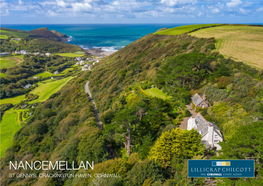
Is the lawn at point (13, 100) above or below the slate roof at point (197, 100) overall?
below

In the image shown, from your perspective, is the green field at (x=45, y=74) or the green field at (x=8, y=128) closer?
the green field at (x=8, y=128)

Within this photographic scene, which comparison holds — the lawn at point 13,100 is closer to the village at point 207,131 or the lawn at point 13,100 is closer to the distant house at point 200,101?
the distant house at point 200,101

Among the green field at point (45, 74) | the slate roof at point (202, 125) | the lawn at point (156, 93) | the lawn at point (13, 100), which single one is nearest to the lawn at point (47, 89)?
the lawn at point (13, 100)

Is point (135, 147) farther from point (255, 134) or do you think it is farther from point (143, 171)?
point (255, 134)

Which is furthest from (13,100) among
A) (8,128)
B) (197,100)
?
(197,100)

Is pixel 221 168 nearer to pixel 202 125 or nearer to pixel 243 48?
pixel 202 125

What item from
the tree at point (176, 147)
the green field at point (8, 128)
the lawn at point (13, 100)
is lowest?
the green field at point (8, 128)

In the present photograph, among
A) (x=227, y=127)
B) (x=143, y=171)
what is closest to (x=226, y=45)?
(x=227, y=127)
